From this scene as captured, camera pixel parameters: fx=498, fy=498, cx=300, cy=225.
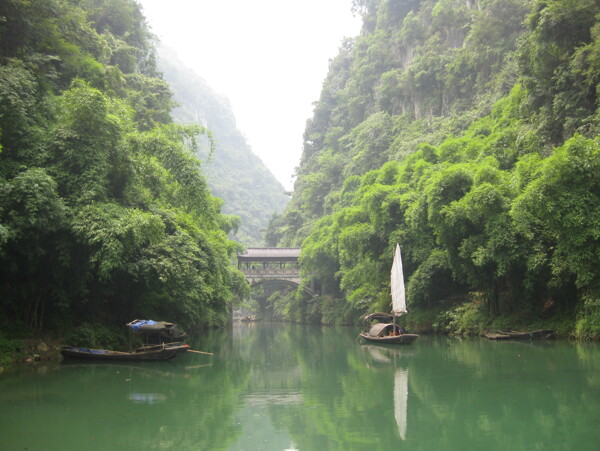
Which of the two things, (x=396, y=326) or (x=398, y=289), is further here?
(x=398, y=289)

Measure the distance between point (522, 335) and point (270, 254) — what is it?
25224mm

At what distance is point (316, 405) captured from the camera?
26.1ft

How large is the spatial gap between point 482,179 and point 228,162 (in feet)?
275

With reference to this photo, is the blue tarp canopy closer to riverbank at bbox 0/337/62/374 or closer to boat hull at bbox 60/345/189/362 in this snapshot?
boat hull at bbox 60/345/189/362

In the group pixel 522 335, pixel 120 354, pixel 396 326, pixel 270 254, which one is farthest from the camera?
pixel 270 254

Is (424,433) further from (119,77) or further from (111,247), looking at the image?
(119,77)

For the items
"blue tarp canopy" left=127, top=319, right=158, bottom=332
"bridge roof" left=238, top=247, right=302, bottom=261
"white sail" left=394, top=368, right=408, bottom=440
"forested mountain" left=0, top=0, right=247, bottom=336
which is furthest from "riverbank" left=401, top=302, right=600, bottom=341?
"bridge roof" left=238, top=247, right=302, bottom=261

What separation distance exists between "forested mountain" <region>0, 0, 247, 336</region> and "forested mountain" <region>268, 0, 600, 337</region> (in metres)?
8.89

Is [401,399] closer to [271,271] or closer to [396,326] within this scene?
[396,326]

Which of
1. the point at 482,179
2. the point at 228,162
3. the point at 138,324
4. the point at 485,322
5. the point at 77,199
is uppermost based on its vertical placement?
the point at 228,162

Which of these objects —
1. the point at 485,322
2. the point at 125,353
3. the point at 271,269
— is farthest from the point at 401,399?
the point at 271,269

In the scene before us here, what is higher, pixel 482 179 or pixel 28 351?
pixel 482 179

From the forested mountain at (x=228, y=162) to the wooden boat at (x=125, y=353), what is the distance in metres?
56.1

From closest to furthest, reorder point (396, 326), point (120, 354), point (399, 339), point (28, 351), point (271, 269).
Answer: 1. point (28, 351)
2. point (120, 354)
3. point (399, 339)
4. point (396, 326)
5. point (271, 269)
